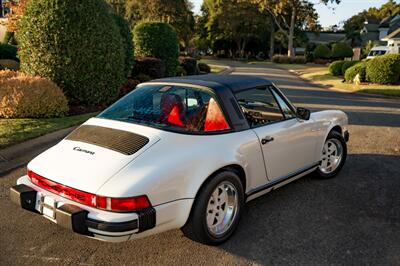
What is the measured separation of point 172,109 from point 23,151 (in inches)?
138

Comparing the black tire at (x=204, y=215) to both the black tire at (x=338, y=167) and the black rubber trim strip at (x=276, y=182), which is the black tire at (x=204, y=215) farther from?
the black tire at (x=338, y=167)

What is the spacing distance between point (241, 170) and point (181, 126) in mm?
732

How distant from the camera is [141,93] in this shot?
166 inches

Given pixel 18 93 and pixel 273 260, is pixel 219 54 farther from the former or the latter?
pixel 273 260

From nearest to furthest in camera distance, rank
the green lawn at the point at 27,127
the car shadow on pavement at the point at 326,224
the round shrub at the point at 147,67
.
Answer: the car shadow on pavement at the point at 326,224 < the green lawn at the point at 27,127 < the round shrub at the point at 147,67

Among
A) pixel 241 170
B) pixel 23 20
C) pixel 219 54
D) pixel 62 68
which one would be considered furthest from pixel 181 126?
pixel 219 54

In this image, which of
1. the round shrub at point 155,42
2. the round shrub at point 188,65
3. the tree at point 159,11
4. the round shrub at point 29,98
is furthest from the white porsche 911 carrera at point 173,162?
the tree at point 159,11

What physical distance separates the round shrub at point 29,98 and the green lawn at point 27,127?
1.09 feet

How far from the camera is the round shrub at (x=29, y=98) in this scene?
8.13 metres

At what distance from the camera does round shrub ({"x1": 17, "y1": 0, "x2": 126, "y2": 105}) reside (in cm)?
923

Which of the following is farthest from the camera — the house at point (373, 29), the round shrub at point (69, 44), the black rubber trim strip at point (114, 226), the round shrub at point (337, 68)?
the house at point (373, 29)

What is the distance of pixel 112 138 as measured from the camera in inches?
136

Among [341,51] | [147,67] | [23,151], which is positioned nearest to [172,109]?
[23,151]

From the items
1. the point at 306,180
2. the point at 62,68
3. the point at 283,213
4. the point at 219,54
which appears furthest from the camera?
the point at 219,54
